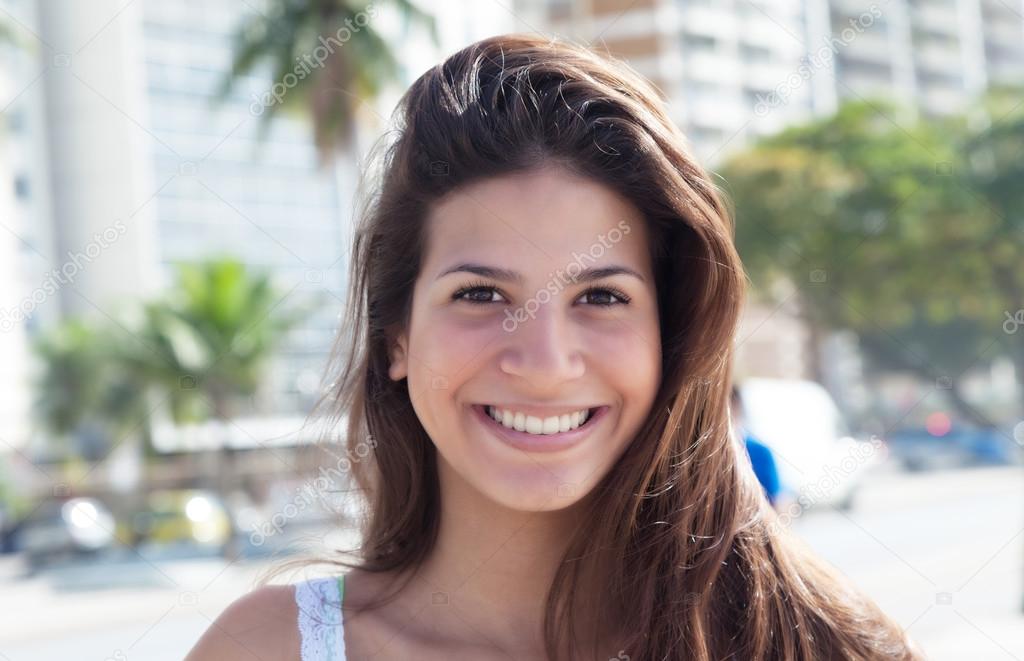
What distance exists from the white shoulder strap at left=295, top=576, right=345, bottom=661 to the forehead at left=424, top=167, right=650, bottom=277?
0.52 metres

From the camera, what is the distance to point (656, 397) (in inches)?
69.5

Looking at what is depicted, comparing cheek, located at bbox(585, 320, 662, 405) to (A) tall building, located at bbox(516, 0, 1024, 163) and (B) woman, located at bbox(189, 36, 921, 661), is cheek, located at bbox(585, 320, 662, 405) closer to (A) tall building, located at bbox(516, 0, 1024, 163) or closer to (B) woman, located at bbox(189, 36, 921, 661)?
(B) woman, located at bbox(189, 36, 921, 661)

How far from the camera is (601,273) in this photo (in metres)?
1.63

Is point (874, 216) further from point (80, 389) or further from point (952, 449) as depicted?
point (80, 389)

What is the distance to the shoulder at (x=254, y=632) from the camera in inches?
63.0

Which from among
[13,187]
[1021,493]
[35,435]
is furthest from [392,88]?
[13,187]

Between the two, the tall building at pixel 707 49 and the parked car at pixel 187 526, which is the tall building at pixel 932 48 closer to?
the tall building at pixel 707 49

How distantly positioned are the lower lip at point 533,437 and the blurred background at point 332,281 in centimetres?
38

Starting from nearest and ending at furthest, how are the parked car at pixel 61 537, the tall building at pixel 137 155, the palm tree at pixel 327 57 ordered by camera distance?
the palm tree at pixel 327 57 < the parked car at pixel 61 537 < the tall building at pixel 137 155

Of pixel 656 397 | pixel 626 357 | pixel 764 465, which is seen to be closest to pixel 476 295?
pixel 626 357

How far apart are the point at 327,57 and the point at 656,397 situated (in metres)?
19.2

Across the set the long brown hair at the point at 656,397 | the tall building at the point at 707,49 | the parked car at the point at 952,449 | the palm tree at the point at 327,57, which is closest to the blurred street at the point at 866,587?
the long brown hair at the point at 656,397

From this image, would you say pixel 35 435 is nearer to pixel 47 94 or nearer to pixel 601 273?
pixel 47 94

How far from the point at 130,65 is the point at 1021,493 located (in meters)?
41.4
